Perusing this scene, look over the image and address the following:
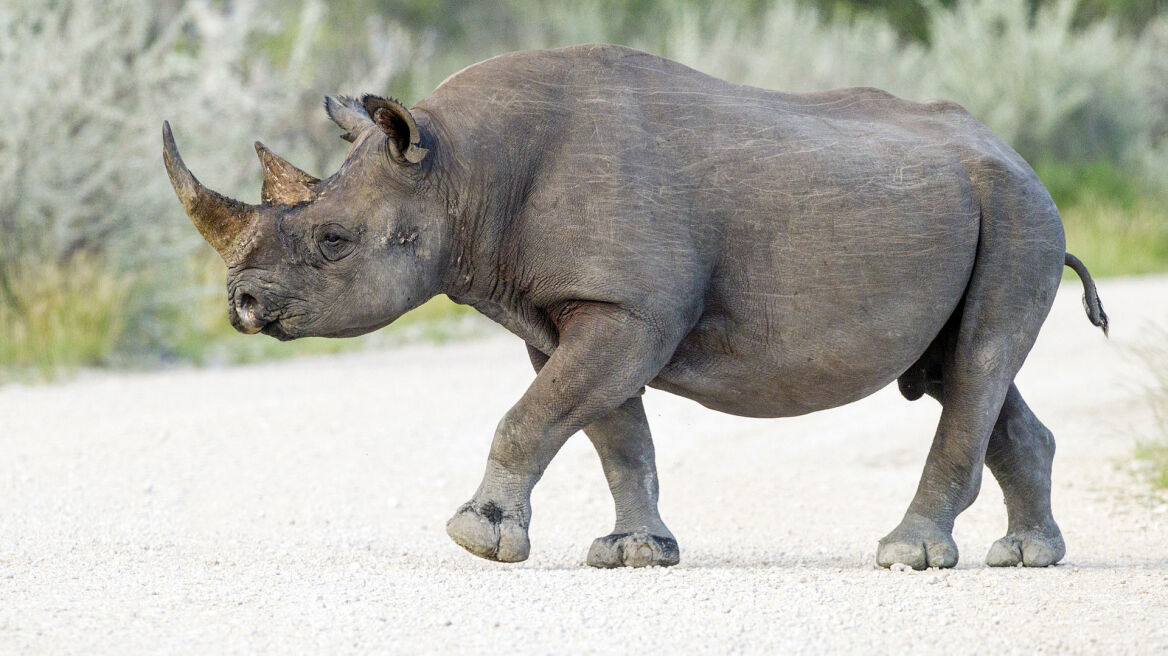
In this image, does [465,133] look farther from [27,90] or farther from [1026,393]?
[27,90]

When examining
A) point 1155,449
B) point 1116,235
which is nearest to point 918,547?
A: point 1155,449

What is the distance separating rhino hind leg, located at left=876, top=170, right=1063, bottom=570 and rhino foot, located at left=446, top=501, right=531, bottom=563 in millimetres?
1379

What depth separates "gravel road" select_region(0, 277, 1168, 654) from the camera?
4062mm

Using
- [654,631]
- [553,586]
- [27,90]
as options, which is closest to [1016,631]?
[654,631]

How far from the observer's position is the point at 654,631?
402cm

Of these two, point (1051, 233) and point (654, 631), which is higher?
point (1051, 233)

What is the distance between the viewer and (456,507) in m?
7.30

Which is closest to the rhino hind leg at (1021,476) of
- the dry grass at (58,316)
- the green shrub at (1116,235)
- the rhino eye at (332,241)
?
the rhino eye at (332,241)

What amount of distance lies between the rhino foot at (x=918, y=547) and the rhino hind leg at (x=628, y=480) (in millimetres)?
722

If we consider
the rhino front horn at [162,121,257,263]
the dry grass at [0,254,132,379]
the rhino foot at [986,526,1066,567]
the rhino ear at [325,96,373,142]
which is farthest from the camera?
the dry grass at [0,254,132,379]

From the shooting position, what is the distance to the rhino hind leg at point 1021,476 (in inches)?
217

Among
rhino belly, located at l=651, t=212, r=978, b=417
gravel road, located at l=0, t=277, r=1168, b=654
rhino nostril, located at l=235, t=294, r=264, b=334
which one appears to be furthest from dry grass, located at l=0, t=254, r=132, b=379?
rhino belly, located at l=651, t=212, r=978, b=417

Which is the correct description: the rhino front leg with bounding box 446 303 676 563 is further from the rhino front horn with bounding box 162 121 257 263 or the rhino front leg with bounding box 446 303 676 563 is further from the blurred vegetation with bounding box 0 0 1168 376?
the blurred vegetation with bounding box 0 0 1168 376

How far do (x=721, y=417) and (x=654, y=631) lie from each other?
610cm
